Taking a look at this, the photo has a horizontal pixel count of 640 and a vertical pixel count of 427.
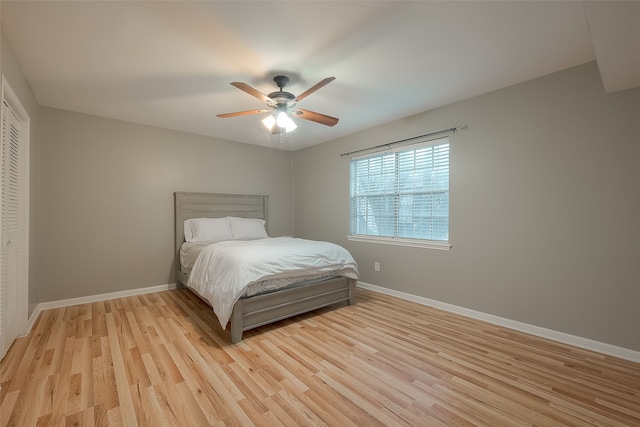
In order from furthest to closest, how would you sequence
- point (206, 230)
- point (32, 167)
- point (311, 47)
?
point (206, 230) < point (32, 167) < point (311, 47)

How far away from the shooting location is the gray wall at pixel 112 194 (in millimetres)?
3305

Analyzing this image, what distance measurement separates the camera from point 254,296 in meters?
2.59

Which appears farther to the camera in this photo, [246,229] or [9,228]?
[246,229]

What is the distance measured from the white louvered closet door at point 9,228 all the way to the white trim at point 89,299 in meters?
0.49

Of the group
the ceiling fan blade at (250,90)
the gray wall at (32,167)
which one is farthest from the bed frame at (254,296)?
the ceiling fan blade at (250,90)

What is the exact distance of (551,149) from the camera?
99.6 inches

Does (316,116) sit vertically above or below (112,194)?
above

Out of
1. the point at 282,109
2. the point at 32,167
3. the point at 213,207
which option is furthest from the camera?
the point at 213,207

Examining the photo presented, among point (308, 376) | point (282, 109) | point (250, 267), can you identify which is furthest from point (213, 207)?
point (308, 376)

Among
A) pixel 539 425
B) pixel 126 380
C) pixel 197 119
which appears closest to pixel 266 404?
pixel 126 380

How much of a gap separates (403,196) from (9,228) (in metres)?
3.94

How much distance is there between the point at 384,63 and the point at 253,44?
1068 millimetres

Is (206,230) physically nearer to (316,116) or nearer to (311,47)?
(316,116)

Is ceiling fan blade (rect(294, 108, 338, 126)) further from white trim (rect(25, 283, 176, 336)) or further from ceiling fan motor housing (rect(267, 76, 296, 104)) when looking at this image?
white trim (rect(25, 283, 176, 336))
